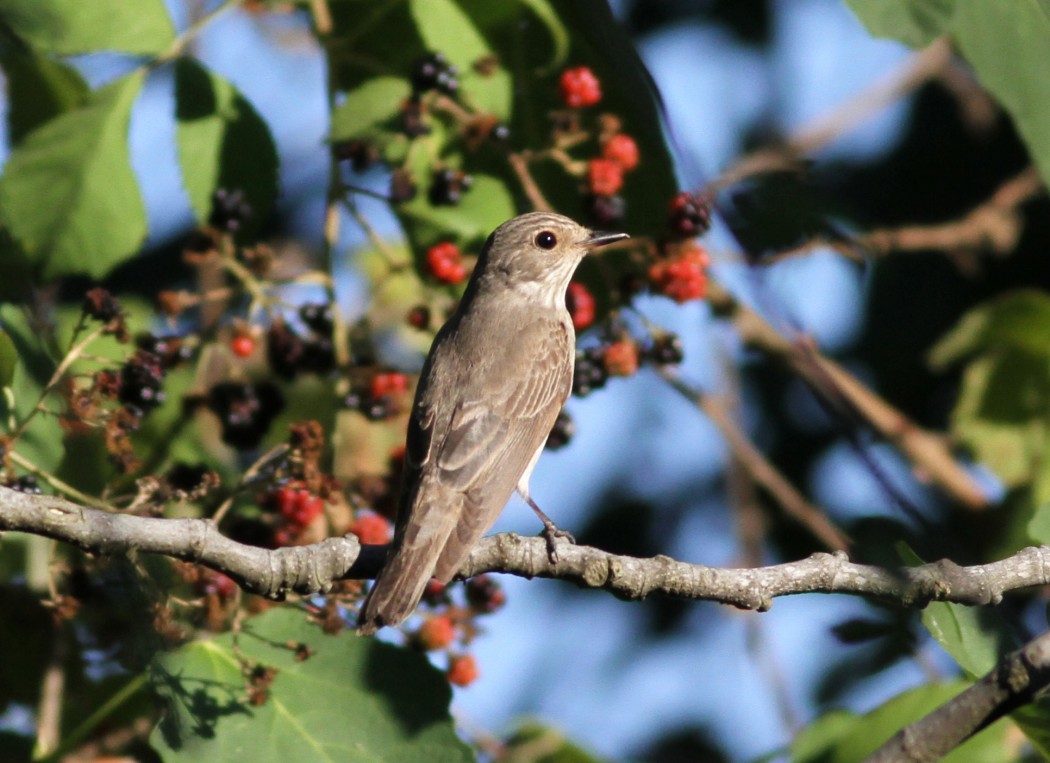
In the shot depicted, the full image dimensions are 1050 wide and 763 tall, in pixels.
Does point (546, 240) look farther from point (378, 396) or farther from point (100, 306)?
point (100, 306)

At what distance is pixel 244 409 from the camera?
443 centimetres

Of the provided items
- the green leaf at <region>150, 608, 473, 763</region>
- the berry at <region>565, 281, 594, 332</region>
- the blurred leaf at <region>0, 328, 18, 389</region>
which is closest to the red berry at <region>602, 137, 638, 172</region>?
the berry at <region>565, 281, 594, 332</region>

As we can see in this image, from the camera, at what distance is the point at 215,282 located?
5707mm

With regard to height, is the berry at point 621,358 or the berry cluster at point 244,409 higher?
the berry cluster at point 244,409

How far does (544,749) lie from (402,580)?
1.35 metres

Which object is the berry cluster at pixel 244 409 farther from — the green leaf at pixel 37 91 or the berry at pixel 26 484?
the green leaf at pixel 37 91

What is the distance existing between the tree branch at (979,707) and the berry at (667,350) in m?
1.85

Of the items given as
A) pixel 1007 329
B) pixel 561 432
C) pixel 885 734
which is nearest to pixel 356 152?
pixel 561 432

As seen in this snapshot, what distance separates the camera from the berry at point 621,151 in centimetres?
451

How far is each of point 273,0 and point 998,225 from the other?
3269 millimetres

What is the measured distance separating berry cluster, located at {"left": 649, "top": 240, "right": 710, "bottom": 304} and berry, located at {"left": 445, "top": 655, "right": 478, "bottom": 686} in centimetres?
136

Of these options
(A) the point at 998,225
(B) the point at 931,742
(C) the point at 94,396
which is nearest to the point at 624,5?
(A) the point at 998,225

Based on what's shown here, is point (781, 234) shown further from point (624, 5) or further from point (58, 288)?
point (624, 5)

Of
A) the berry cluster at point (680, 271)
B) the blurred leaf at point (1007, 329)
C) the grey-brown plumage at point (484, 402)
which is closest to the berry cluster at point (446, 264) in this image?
the grey-brown plumage at point (484, 402)
